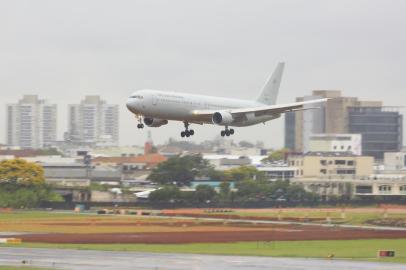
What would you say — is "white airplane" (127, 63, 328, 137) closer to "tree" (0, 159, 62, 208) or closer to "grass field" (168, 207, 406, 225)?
"grass field" (168, 207, 406, 225)

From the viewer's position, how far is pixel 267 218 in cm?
16238

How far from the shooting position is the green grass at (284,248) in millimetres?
103175

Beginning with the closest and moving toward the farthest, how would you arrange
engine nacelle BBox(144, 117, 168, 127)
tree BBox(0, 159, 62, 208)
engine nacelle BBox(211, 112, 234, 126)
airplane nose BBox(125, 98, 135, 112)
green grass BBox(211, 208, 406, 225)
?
1. airplane nose BBox(125, 98, 135, 112)
2. engine nacelle BBox(144, 117, 168, 127)
3. engine nacelle BBox(211, 112, 234, 126)
4. green grass BBox(211, 208, 406, 225)
5. tree BBox(0, 159, 62, 208)

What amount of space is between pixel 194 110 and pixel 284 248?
16109mm

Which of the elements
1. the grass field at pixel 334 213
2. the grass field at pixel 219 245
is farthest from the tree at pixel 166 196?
the grass field at pixel 219 245

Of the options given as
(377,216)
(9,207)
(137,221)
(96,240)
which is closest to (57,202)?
(9,207)

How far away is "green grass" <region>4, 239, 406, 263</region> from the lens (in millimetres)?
103175

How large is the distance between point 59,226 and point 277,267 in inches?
2333

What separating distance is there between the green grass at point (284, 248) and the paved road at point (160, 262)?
5.91m

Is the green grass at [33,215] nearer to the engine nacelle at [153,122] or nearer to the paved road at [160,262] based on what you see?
the engine nacelle at [153,122]

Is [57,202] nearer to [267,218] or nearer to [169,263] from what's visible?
[267,218]

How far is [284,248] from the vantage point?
365 ft

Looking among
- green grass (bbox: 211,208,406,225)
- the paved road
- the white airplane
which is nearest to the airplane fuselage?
the white airplane

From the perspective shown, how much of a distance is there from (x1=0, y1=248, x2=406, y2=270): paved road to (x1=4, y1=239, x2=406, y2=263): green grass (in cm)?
591
